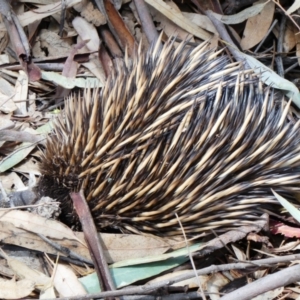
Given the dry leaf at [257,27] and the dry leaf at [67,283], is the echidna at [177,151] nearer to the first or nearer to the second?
the dry leaf at [67,283]

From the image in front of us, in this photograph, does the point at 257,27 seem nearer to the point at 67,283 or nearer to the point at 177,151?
the point at 177,151

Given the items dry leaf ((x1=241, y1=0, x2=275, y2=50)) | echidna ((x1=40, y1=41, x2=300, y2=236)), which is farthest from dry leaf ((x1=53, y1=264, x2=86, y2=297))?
dry leaf ((x1=241, y1=0, x2=275, y2=50))

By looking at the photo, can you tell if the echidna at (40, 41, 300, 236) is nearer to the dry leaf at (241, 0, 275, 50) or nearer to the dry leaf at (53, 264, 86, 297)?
the dry leaf at (53, 264, 86, 297)

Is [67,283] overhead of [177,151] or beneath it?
beneath

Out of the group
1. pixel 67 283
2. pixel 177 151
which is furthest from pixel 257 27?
pixel 67 283

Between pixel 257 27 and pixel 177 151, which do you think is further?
pixel 257 27

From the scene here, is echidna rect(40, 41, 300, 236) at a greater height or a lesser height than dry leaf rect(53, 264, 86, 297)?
greater

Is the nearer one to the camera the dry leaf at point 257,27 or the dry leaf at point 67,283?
the dry leaf at point 67,283

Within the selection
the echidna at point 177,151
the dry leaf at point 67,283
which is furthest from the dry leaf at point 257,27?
the dry leaf at point 67,283

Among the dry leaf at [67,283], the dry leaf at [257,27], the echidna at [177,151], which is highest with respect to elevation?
the dry leaf at [257,27]

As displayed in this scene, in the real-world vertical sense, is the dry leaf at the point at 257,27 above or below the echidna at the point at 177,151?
above
